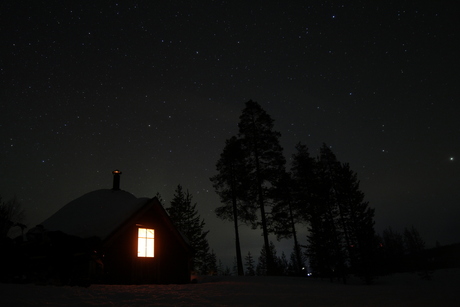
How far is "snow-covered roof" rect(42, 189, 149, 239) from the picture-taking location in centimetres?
1349

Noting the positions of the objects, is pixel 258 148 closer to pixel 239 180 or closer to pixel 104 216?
pixel 239 180

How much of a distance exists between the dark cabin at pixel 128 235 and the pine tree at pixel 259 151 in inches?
344

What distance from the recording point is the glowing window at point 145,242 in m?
14.5

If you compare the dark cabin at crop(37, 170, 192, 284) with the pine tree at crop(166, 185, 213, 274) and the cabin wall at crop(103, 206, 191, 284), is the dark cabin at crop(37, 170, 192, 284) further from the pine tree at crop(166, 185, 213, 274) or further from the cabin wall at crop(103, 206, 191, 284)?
the pine tree at crop(166, 185, 213, 274)

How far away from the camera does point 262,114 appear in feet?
80.8

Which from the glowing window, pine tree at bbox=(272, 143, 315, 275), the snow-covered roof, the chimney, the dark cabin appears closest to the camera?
the dark cabin

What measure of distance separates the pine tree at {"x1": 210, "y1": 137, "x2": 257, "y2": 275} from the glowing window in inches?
404

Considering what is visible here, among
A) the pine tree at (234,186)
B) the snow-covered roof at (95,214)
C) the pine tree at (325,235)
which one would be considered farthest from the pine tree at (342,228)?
the snow-covered roof at (95,214)

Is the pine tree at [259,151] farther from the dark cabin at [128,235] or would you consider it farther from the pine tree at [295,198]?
the dark cabin at [128,235]

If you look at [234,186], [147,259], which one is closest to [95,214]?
[147,259]

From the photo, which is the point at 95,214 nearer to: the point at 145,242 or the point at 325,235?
the point at 145,242

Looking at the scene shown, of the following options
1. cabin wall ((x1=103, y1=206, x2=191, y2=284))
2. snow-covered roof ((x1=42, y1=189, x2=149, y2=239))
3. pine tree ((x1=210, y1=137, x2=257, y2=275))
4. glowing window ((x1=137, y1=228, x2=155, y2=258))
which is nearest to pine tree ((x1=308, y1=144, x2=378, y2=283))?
pine tree ((x1=210, y1=137, x2=257, y2=275))

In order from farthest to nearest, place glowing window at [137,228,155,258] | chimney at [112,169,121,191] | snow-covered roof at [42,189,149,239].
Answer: chimney at [112,169,121,191], glowing window at [137,228,155,258], snow-covered roof at [42,189,149,239]

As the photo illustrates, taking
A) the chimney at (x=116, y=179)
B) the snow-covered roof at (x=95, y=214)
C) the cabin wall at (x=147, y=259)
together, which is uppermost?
the chimney at (x=116, y=179)
